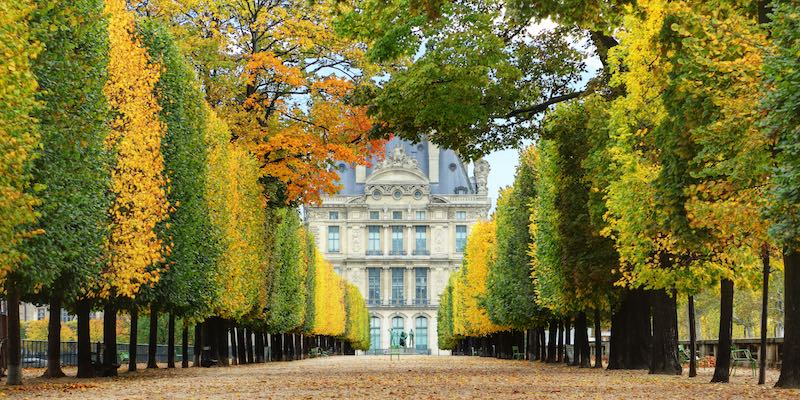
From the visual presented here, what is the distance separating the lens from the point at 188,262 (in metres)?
39.3

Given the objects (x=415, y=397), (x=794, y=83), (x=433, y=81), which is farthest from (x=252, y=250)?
(x=794, y=83)

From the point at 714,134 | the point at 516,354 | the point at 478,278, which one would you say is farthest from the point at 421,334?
the point at 714,134

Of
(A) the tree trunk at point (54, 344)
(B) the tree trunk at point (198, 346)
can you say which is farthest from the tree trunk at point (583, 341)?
(A) the tree trunk at point (54, 344)

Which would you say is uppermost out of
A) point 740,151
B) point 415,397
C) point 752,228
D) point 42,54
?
point 42,54

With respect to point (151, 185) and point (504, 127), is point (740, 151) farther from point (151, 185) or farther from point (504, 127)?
point (151, 185)

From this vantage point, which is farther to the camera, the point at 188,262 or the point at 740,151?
the point at 188,262

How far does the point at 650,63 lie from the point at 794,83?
12054 mm

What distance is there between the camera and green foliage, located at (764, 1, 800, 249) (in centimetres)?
1933

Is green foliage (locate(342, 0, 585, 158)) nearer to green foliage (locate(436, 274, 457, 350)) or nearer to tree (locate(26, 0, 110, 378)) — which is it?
tree (locate(26, 0, 110, 378))

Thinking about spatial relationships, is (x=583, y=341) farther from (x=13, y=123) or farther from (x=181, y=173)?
(x=13, y=123)

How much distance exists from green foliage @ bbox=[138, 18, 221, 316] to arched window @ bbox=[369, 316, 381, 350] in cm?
15509

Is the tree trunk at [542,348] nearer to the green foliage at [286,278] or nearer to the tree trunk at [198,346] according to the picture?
the green foliage at [286,278]

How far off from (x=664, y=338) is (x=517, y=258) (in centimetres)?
2874

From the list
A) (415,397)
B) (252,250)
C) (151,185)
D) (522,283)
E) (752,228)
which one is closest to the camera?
(415,397)
